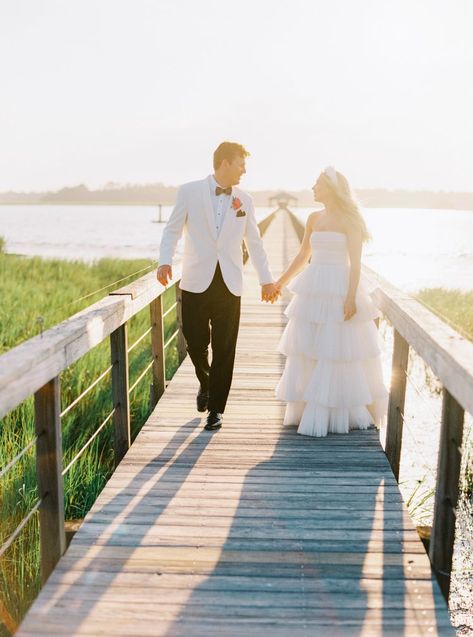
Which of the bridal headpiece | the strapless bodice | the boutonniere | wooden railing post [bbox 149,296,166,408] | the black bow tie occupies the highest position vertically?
the bridal headpiece

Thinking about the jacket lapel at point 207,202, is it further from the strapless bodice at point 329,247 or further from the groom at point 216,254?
the strapless bodice at point 329,247

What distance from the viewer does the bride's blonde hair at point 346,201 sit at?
4.52 metres

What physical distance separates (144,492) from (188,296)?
4.53 ft

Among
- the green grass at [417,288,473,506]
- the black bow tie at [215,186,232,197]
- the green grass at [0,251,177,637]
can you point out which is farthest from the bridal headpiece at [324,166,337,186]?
the green grass at [417,288,473,506]

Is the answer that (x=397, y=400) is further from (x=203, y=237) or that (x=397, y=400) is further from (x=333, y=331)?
(x=203, y=237)

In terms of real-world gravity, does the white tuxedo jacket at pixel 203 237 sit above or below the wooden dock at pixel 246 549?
above

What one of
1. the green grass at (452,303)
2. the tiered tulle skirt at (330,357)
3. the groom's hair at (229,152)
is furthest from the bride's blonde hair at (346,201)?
the green grass at (452,303)

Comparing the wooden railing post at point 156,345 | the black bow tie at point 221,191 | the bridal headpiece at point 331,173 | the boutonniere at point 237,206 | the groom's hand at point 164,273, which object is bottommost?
the wooden railing post at point 156,345

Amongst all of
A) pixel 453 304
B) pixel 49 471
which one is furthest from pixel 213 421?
pixel 453 304

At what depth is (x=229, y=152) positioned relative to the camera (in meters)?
4.36

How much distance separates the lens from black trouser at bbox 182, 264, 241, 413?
15.0ft

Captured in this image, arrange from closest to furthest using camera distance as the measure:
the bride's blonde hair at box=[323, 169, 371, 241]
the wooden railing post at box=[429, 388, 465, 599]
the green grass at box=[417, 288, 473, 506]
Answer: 1. the wooden railing post at box=[429, 388, 465, 599]
2. the bride's blonde hair at box=[323, 169, 371, 241]
3. the green grass at box=[417, 288, 473, 506]

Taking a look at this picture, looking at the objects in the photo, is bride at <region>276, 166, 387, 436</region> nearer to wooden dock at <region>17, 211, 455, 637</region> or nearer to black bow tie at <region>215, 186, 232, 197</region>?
wooden dock at <region>17, 211, 455, 637</region>

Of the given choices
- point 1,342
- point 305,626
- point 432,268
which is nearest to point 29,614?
point 305,626
